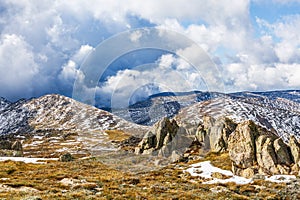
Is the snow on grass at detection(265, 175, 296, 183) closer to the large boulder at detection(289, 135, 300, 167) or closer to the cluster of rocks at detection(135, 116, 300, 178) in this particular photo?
the cluster of rocks at detection(135, 116, 300, 178)

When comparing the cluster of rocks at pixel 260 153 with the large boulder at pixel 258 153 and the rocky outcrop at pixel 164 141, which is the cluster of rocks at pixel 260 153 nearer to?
the large boulder at pixel 258 153

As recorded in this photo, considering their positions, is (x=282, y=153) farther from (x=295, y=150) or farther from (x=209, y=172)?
(x=209, y=172)

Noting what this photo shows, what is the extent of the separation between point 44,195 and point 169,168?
28222 millimetres

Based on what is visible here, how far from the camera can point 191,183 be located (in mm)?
38750

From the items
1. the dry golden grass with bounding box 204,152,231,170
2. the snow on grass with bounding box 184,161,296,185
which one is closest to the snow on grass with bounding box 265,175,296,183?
the snow on grass with bounding box 184,161,296,185

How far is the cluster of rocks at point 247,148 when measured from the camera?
43.3m

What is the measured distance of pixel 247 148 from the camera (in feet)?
157

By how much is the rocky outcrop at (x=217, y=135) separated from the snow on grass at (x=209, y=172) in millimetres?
12232

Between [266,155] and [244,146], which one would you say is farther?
[244,146]

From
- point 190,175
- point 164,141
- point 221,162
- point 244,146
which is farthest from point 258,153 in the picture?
point 164,141

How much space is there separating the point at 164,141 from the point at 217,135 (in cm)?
1332

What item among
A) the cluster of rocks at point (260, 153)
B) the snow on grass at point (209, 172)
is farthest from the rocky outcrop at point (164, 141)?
the cluster of rocks at point (260, 153)

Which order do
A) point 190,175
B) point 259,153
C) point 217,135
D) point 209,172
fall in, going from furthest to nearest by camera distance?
point 217,135
point 259,153
point 209,172
point 190,175

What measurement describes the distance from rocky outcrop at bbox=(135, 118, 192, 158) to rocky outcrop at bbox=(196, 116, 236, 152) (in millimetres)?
3871
